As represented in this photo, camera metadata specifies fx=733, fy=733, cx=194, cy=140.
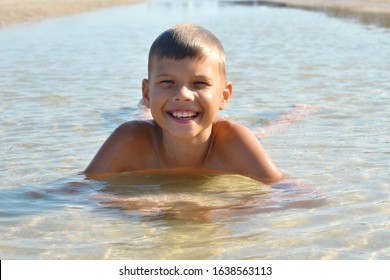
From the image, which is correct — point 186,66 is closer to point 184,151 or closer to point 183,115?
point 183,115

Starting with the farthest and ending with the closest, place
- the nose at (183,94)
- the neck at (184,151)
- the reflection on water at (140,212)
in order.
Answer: the neck at (184,151)
the nose at (183,94)
the reflection on water at (140,212)

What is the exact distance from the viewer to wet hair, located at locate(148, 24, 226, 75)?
155 inches

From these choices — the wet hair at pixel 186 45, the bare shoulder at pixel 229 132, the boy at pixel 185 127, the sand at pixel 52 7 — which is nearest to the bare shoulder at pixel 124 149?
the boy at pixel 185 127

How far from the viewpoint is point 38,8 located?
2383 centimetres

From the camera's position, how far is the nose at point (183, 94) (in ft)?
12.7

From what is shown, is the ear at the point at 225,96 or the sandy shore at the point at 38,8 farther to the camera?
the sandy shore at the point at 38,8

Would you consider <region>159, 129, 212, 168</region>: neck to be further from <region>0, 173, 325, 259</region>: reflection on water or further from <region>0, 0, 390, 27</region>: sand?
<region>0, 0, 390, 27</region>: sand

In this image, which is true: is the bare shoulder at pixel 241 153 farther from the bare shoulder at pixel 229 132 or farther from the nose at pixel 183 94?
the nose at pixel 183 94

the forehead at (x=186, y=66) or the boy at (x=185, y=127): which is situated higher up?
the forehead at (x=186, y=66)

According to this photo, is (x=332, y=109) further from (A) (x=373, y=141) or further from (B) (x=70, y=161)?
(B) (x=70, y=161)

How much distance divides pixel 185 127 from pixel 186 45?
1.46 feet

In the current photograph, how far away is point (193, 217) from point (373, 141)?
2240 mm

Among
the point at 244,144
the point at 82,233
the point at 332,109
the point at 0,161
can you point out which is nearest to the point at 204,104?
the point at 244,144

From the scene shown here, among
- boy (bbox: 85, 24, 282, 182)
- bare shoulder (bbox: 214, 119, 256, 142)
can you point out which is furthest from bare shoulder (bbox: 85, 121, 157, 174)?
bare shoulder (bbox: 214, 119, 256, 142)
